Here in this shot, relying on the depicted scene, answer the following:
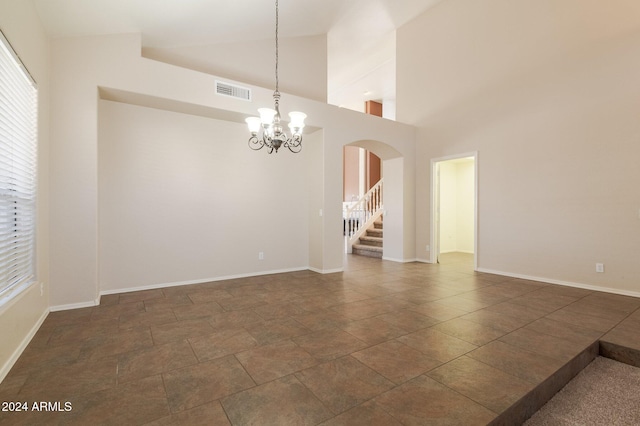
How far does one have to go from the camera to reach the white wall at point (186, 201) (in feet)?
14.3

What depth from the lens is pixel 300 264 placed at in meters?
6.10

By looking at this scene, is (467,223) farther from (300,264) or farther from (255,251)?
(255,251)

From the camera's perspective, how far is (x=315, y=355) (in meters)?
2.52

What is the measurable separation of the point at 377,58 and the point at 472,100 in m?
3.72

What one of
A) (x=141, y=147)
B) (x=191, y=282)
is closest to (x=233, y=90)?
(x=141, y=147)

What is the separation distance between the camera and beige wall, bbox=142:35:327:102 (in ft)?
16.5

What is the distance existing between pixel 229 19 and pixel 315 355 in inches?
186

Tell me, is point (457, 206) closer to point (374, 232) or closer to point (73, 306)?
point (374, 232)

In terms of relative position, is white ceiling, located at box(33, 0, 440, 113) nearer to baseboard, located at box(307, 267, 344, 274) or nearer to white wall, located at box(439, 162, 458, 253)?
white wall, located at box(439, 162, 458, 253)

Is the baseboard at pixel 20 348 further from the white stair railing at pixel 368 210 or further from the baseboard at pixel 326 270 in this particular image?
the white stair railing at pixel 368 210

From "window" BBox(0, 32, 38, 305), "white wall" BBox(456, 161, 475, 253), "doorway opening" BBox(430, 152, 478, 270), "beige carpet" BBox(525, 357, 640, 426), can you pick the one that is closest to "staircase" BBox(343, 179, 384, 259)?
"doorway opening" BBox(430, 152, 478, 270)

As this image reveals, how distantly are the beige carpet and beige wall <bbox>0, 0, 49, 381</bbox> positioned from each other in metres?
3.77

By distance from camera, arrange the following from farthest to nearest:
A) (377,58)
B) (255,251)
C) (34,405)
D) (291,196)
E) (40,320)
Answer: (377,58), (291,196), (255,251), (40,320), (34,405)

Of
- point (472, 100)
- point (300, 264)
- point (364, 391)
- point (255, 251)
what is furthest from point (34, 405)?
point (472, 100)
